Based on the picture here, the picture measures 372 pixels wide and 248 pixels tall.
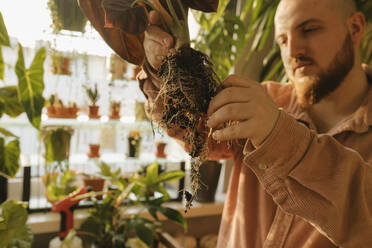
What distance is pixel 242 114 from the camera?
1.69ft

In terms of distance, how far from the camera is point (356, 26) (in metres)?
0.98

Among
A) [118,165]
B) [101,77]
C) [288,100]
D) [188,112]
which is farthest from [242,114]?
[118,165]

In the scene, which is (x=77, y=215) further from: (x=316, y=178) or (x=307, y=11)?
(x=307, y=11)

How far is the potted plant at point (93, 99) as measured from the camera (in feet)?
5.20

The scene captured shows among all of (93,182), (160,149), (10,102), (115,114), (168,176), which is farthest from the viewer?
(160,149)

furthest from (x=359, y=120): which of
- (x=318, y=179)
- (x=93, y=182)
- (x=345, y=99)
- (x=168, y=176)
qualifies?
(x=93, y=182)

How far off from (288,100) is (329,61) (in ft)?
0.88

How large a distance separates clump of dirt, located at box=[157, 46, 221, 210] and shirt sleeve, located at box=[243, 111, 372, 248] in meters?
0.13

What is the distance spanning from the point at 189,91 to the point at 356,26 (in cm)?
78

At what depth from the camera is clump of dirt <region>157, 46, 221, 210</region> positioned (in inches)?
22.6

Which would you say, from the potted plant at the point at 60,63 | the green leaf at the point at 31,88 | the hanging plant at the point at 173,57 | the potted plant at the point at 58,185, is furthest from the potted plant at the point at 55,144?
the hanging plant at the point at 173,57

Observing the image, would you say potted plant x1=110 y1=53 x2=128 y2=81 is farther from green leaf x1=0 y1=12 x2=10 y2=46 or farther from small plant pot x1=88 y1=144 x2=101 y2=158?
green leaf x1=0 y1=12 x2=10 y2=46

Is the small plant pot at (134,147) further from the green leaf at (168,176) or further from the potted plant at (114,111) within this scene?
the green leaf at (168,176)

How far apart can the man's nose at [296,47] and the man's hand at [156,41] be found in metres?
0.48
